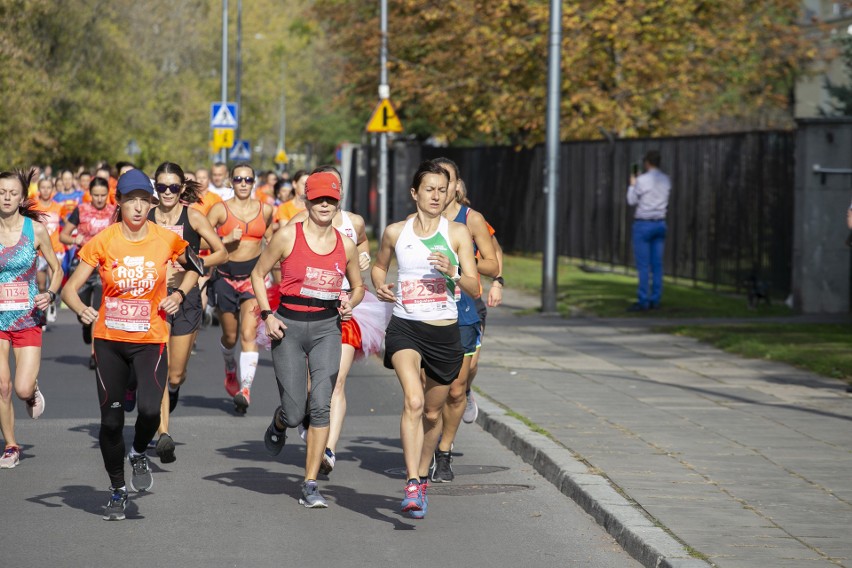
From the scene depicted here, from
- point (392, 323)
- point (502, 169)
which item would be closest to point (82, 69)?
point (502, 169)

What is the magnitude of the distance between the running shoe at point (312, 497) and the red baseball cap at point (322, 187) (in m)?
1.52

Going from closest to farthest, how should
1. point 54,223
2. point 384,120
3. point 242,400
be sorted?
1. point 242,400
2. point 54,223
3. point 384,120

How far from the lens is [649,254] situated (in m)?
19.6

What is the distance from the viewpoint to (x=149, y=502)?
8.12 meters

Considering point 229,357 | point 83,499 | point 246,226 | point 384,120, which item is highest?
point 384,120

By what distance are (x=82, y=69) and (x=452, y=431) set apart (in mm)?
35670

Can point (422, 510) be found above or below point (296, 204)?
below

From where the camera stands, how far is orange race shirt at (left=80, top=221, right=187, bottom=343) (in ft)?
25.8

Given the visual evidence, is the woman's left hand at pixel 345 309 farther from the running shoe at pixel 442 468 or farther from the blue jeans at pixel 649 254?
the blue jeans at pixel 649 254

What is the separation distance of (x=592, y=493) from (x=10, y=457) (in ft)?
11.8

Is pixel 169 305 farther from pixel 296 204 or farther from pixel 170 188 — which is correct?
pixel 296 204

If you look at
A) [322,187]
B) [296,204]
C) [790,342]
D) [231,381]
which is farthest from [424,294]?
[790,342]

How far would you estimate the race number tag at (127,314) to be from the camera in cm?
785

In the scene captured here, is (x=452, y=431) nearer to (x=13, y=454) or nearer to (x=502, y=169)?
(x=13, y=454)
